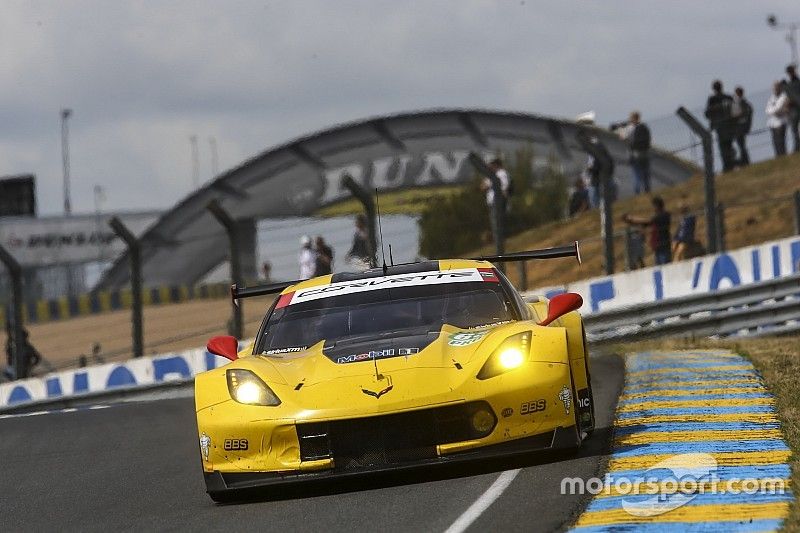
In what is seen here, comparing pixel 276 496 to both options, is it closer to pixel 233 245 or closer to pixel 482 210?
pixel 233 245

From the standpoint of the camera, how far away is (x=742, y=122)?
22344mm

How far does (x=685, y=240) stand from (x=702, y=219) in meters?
6.55

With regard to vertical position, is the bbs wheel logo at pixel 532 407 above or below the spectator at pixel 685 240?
below

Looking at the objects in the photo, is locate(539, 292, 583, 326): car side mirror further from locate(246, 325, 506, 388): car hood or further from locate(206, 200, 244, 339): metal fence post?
locate(206, 200, 244, 339): metal fence post

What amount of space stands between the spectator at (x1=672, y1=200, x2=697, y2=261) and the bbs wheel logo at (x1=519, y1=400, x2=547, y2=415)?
451 inches

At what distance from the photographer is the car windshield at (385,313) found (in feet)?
29.4

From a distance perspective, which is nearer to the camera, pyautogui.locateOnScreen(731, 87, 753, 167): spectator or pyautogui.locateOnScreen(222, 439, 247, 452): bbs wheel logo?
pyautogui.locateOnScreen(222, 439, 247, 452): bbs wheel logo

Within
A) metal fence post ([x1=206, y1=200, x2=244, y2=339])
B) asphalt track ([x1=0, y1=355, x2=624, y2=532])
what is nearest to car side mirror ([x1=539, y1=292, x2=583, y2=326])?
asphalt track ([x1=0, y1=355, x2=624, y2=532])

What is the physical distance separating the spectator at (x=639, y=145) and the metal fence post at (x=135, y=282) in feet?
26.3

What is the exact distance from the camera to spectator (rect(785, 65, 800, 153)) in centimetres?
2114

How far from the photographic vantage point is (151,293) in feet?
103

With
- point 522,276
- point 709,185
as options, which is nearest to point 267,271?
point 522,276

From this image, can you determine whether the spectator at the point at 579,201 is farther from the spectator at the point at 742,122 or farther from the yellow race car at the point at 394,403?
the yellow race car at the point at 394,403

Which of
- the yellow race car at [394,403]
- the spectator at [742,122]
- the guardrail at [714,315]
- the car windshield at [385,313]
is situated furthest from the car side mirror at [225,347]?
the spectator at [742,122]
